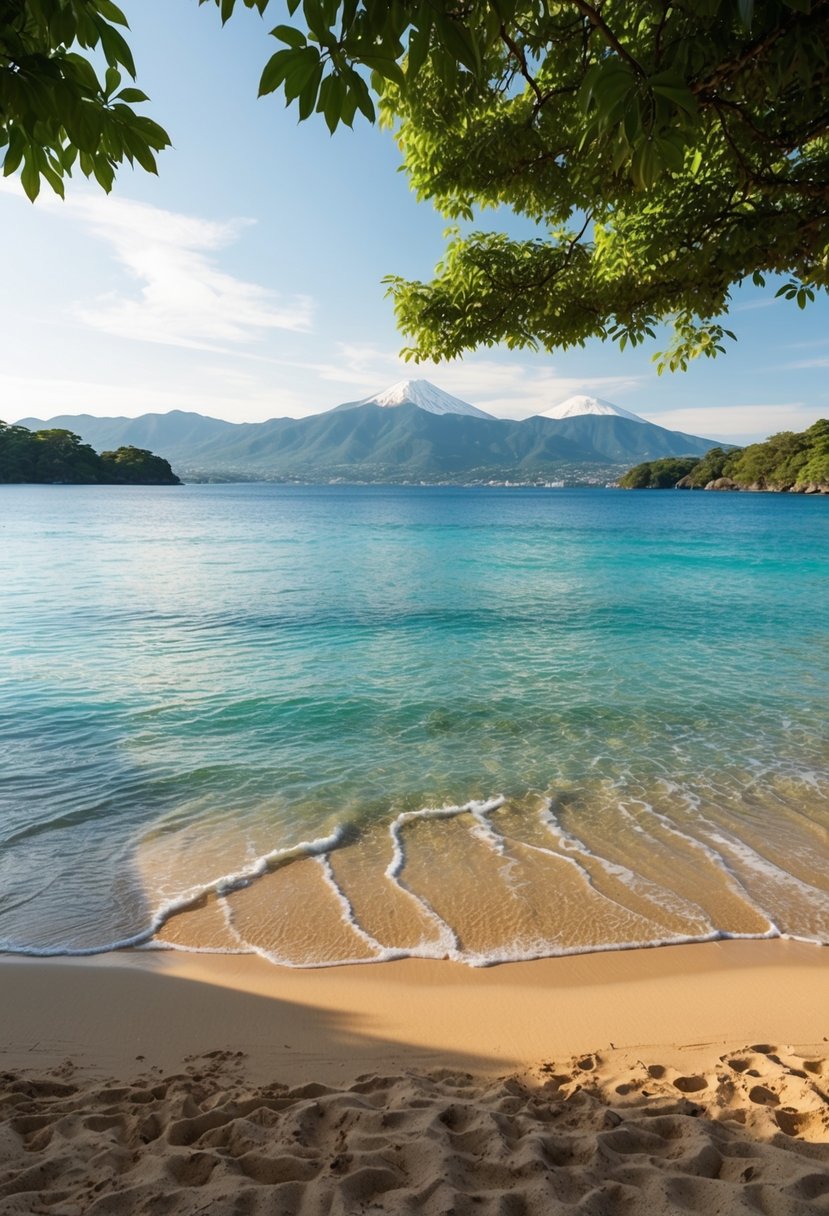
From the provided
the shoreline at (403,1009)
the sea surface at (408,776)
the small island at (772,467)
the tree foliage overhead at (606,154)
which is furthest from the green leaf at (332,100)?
the small island at (772,467)

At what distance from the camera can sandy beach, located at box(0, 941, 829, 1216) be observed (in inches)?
98.5


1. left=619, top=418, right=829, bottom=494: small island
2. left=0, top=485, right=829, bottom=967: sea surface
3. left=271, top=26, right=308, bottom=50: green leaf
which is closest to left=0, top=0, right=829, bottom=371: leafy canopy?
left=271, top=26, right=308, bottom=50: green leaf

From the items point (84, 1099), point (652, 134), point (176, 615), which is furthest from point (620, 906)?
point (176, 615)

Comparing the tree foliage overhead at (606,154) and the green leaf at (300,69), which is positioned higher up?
the tree foliage overhead at (606,154)

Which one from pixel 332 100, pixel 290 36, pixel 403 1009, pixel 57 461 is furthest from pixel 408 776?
pixel 57 461

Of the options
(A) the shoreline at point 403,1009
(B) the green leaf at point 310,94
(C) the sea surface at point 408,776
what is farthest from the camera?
(C) the sea surface at point 408,776

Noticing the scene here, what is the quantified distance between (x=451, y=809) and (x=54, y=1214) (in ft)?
18.5

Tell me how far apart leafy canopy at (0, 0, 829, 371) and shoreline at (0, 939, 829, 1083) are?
14.5 ft

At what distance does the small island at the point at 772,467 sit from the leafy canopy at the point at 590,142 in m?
141

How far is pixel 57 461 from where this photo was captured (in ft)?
472

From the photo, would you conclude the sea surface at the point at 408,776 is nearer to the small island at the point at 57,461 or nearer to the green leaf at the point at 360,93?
the green leaf at the point at 360,93

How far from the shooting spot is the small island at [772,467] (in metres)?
130

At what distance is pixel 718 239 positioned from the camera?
574 centimetres

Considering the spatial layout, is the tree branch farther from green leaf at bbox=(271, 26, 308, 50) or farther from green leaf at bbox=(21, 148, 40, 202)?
green leaf at bbox=(21, 148, 40, 202)
